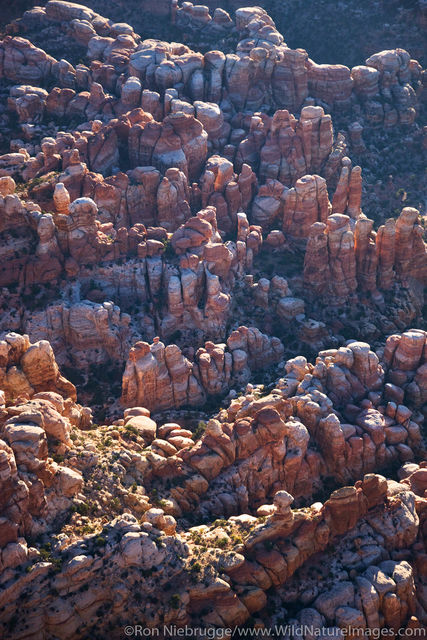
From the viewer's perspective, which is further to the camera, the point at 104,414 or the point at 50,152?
the point at 50,152

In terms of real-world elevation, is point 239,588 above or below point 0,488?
below

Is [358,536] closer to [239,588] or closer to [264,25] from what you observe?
[239,588]

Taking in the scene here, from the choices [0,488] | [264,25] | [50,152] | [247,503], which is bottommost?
[247,503]

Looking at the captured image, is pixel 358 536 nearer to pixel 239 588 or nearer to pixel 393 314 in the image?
pixel 239 588

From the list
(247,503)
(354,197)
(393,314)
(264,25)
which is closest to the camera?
(247,503)

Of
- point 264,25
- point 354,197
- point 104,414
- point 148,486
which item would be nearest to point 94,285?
point 104,414

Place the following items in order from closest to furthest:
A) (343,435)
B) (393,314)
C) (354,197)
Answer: (343,435), (393,314), (354,197)
